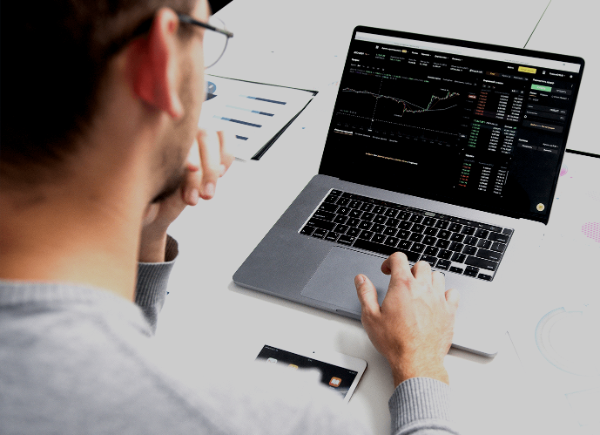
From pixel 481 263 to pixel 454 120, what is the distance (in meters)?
0.31

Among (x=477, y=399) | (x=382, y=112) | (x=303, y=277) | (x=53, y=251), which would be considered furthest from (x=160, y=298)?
(x=382, y=112)

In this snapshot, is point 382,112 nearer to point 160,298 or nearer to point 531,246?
point 531,246

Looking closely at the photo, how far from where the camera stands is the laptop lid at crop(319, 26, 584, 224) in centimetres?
104

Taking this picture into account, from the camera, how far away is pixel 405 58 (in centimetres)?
112

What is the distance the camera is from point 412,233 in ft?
3.33

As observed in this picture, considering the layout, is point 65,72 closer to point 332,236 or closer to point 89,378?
point 89,378

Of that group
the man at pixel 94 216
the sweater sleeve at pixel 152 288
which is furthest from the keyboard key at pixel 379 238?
the man at pixel 94 216

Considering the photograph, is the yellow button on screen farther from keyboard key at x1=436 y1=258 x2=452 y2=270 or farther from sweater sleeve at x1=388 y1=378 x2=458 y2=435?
sweater sleeve at x1=388 y1=378 x2=458 y2=435

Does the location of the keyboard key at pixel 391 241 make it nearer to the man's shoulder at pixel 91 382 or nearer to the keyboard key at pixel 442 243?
the keyboard key at pixel 442 243

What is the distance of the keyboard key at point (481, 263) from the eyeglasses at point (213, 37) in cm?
55

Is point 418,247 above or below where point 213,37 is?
below

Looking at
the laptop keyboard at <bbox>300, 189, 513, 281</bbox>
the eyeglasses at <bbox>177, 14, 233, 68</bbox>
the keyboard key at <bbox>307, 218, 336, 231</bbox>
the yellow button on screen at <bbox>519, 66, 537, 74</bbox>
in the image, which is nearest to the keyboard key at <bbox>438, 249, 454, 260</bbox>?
the laptop keyboard at <bbox>300, 189, 513, 281</bbox>

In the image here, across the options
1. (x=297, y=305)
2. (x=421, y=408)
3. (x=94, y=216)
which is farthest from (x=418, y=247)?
(x=94, y=216)

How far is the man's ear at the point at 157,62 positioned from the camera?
1.57 ft
